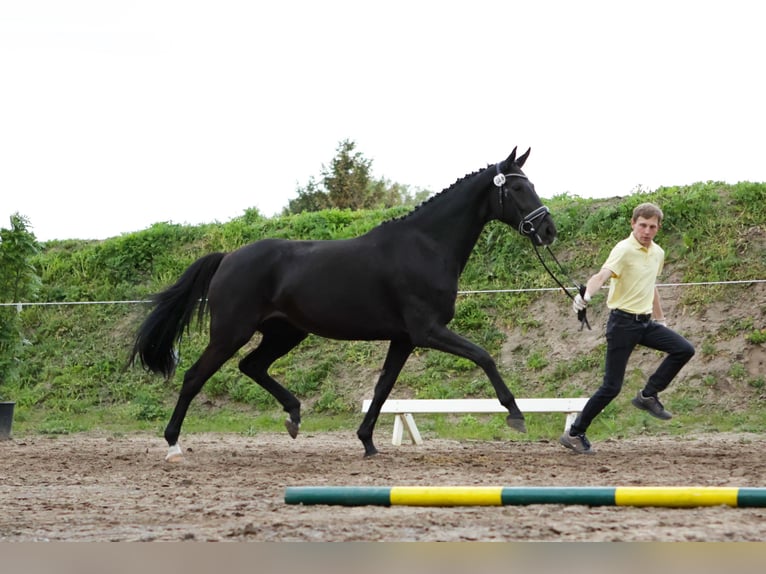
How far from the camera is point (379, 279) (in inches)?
360

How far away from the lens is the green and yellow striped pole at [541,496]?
5219 millimetres

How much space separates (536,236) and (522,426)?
1681mm

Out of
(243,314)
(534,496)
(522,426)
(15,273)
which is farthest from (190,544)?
(15,273)

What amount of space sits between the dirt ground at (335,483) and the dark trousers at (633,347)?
2.13 ft

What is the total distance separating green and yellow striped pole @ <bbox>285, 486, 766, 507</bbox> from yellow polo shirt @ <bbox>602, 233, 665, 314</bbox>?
122 inches

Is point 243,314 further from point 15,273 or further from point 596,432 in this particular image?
point 15,273

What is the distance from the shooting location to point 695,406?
12.6 meters

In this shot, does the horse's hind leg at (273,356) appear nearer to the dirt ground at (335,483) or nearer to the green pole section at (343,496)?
the dirt ground at (335,483)

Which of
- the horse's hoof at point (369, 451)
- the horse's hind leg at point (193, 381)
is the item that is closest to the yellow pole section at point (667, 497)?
the horse's hoof at point (369, 451)

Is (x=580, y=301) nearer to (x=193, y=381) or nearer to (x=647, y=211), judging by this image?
(x=647, y=211)

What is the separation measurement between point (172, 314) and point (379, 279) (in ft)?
8.05

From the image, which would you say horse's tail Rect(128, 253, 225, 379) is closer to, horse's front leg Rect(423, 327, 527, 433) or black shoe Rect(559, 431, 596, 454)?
horse's front leg Rect(423, 327, 527, 433)

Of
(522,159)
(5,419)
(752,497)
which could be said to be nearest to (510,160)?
(522,159)

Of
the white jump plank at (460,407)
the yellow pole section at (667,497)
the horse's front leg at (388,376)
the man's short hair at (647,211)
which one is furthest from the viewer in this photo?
the white jump plank at (460,407)
